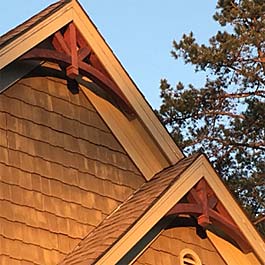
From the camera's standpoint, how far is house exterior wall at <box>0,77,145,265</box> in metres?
8.24

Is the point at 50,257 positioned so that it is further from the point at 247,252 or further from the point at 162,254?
the point at 247,252

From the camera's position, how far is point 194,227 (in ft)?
29.3

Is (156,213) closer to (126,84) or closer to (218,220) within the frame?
(218,220)

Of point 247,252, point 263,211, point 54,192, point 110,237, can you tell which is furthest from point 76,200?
point 263,211

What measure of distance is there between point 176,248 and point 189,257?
195mm

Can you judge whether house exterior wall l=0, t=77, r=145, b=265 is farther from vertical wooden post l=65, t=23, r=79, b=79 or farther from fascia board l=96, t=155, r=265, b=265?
fascia board l=96, t=155, r=265, b=265

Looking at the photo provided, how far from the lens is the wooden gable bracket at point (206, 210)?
8.50 meters

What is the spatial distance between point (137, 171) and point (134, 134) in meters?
0.43

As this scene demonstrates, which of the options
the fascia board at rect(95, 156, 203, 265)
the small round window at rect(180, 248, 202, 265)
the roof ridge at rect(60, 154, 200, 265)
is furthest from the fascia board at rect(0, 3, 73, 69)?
the small round window at rect(180, 248, 202, 265)

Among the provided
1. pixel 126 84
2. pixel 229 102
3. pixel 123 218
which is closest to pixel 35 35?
pixel 126 84

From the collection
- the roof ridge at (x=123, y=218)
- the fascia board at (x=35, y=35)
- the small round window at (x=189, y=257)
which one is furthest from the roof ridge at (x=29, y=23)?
the small round window at (x=189, y=257)

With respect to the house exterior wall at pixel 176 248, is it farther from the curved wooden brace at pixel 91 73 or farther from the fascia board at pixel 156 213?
the curved wooden brace at pixel 91 73

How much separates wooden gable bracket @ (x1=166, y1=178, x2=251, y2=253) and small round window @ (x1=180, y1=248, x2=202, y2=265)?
28 centimetres

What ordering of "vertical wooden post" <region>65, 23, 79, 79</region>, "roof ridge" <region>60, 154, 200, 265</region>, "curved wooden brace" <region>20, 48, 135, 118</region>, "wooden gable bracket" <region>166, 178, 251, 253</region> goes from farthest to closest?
1. "vertical wooden post" <region>65, 23, 79, 79</region>
2. "curved wooden brace" <region>20, 48, 135, 118</region>
3. "wooden gable bracket" <region>166, 178, 251, 253</region>
4. "roof ridge" <region>60, 154, 200, 265</region>
